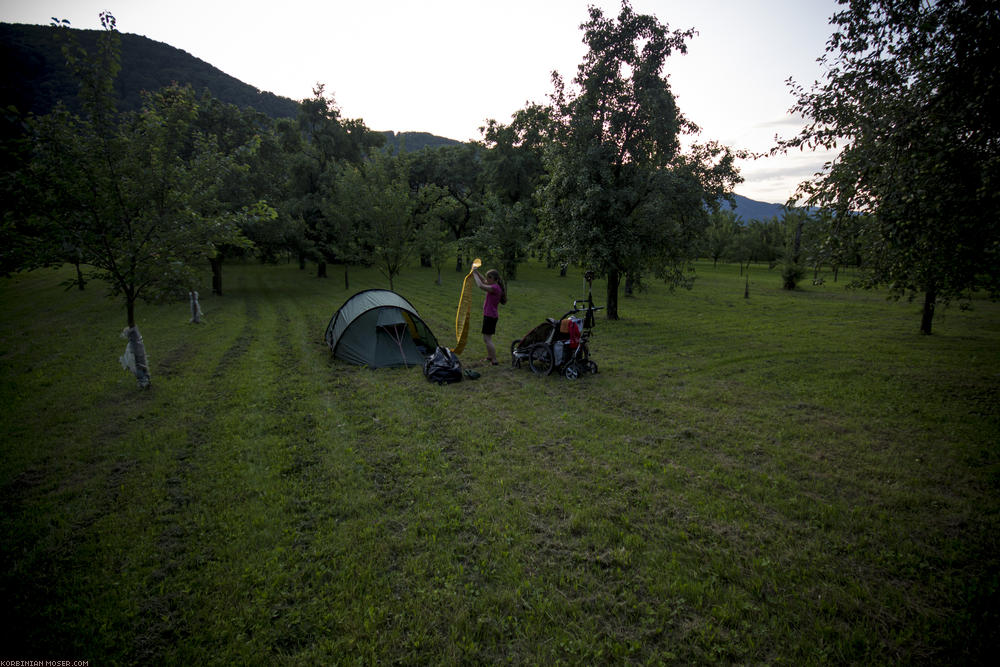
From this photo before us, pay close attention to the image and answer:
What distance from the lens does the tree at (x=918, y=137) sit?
6.25 m

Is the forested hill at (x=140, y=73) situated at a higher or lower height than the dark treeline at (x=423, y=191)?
higher

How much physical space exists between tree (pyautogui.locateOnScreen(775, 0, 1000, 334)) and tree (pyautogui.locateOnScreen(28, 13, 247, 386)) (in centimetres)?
1270

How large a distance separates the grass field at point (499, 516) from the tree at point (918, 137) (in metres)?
3.44

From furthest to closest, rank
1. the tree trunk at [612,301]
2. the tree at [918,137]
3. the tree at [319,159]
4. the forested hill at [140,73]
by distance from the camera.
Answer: the forested hill at [140,73] → the tree at [319,159] → the tree trunk at [612,301] → the tree at [918,137]

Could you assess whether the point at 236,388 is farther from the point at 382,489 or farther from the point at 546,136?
the point at 546,136

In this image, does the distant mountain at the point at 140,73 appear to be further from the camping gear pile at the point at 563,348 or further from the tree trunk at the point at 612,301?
the camping gear pile at the point at 563,348

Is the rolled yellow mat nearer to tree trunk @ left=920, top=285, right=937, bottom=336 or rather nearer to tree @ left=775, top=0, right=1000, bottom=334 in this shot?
tree @ left=775, top=0, right=1000, bottom=334

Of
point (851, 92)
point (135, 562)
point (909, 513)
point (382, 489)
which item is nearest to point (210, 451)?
point (135, 562)

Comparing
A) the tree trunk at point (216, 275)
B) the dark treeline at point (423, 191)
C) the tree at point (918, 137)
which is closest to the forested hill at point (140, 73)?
the dark treeline at point (423, 191)

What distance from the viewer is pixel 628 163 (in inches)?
654

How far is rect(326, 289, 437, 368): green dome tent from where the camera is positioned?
11.4 m

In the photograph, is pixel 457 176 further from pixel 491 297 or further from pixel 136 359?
pixel 136 359

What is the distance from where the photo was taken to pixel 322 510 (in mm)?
5129

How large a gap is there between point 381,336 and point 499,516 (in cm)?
757
